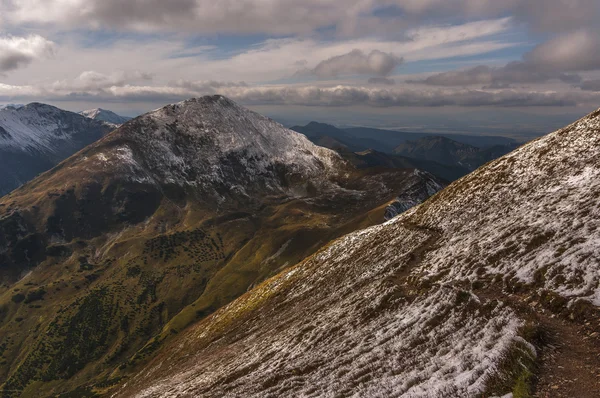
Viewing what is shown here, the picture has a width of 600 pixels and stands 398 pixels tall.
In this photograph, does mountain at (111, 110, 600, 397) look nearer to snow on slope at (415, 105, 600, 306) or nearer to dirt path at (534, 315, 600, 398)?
dirt path at (534, 315, 600, 398)

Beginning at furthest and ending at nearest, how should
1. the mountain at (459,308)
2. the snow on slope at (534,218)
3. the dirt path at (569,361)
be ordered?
1. the snow on slope at (534,218)
2. the mountain at (459,308)
3. the dirt path at (569,361)

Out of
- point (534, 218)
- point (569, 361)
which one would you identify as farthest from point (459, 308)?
point (534, 218)

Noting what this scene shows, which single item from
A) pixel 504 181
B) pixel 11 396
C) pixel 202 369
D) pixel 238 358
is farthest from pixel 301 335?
pixel 11 396

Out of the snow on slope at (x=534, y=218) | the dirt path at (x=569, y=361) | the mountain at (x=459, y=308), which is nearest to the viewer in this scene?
the dirt path at (x=569, y=361)

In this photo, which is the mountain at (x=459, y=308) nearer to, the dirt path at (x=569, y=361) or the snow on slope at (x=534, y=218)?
the dirt path at (x=569, y=361)

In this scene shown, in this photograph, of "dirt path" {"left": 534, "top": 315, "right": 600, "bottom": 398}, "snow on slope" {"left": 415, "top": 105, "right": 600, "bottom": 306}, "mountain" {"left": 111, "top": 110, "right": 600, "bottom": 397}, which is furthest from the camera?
"snow on slope" {"left": 415, "top": 105, "right": 600, "bottom": 306}

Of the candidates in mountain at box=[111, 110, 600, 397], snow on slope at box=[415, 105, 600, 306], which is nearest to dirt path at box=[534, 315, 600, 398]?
mountain at box=[111, 110, 600, 397]

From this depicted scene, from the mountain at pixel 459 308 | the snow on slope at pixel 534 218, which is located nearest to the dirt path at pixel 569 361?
the mountain at pixel 459 308

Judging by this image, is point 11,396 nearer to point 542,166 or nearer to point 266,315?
point 266,315

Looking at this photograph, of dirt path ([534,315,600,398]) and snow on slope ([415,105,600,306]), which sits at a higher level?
snow on slope ([415,105,600,306])
